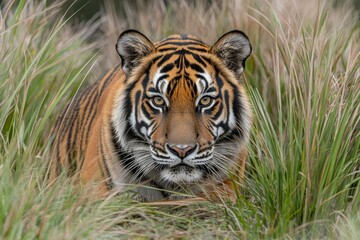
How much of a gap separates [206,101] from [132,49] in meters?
0.46

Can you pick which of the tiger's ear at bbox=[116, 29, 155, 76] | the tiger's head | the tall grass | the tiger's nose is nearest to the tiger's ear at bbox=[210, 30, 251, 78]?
the tiger's head

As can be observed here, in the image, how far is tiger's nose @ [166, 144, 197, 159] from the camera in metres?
4.74

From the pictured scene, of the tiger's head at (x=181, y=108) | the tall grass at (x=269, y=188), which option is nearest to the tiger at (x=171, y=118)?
the tiger's head at (x=181, y=108)

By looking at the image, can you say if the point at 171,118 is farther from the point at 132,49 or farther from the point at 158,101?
the point at 132,49

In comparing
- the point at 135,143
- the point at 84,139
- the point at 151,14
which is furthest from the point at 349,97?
the point at 151,14

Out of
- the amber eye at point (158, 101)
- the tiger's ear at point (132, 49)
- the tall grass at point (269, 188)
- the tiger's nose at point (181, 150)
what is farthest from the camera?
the tiger's ear at point (132, 49)

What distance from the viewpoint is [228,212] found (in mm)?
4684

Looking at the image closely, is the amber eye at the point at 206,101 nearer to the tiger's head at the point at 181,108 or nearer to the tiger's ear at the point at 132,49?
the tiger's head at the point at 181,108

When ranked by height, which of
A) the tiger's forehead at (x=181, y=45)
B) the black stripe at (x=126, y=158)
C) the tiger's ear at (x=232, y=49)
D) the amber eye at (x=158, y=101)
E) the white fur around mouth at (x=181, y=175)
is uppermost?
the tiger's forehead at (x=181, y=45)

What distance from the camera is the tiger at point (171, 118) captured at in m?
4.84

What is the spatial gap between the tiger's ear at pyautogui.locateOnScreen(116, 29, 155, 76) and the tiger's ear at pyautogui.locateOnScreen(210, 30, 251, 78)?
0.32 m

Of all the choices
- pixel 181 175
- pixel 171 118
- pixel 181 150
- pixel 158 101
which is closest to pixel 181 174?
pixel 181 175

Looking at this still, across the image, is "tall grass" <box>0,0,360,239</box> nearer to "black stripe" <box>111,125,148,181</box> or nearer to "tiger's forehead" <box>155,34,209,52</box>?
"black stripe" <box>111,125,148,181</box>

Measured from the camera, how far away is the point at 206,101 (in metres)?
4.94
